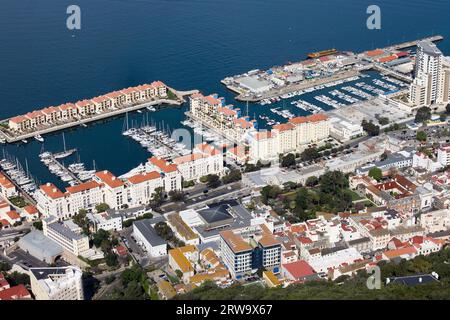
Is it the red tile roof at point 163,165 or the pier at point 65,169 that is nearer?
the red tile roof at point 163,165

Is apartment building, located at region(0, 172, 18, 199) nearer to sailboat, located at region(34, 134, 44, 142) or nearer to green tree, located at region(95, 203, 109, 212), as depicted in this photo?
green tree, located at region(95, 203, 109, 212)

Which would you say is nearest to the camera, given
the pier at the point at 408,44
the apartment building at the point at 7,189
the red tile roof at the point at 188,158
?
the apartment building at the point at 7,189

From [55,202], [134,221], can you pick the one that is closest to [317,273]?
[134,221]

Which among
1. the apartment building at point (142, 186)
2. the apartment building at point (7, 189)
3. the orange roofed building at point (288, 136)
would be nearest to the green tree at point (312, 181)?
the orange roofed building at point (288, 136)

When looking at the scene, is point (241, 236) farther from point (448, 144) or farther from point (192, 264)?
point (448, 144)

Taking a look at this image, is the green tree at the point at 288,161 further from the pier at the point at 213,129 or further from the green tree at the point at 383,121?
the green tree at the point at 383,121

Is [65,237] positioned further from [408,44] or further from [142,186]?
[408,44]
